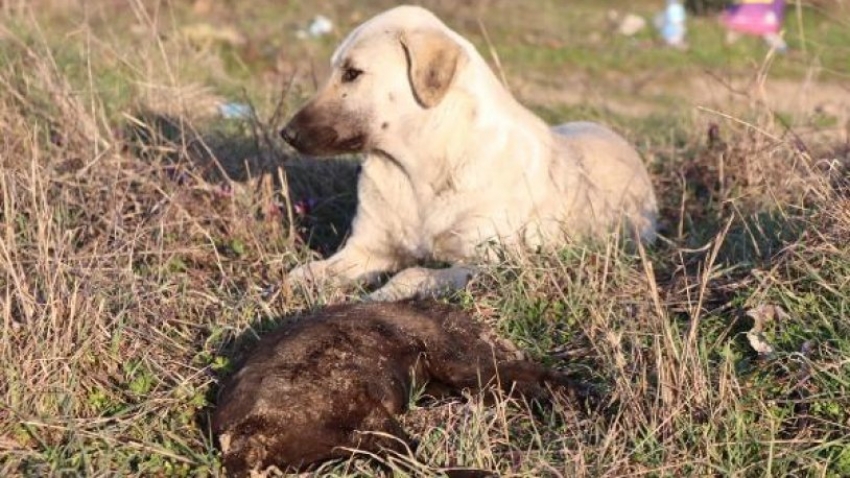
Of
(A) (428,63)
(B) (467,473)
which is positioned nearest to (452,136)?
(A) (428,63)

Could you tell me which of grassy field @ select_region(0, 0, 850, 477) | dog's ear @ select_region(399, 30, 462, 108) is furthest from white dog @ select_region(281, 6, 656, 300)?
grassy field @ select_region(0, 0, 850, 477)

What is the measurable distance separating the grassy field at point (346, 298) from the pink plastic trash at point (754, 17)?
7.20 meters

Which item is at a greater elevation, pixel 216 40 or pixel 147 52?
pixel 147 52

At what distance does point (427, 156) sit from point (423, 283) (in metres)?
0.59

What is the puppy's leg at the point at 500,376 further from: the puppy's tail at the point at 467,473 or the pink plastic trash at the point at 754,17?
the pink plastic trash at the point at 754,17

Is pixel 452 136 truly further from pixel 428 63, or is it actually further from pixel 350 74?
pixel 350 74

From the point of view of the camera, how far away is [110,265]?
4.52m

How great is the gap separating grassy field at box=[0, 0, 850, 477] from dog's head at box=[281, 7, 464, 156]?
0.42 meters

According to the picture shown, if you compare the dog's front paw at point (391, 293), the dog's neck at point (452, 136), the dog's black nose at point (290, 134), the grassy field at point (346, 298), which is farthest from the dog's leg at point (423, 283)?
the dog's black nose at point (290, 134)

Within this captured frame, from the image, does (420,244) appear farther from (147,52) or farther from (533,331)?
(147,52)

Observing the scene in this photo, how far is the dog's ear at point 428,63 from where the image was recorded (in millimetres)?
4812

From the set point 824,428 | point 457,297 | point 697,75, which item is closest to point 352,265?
point 457,297

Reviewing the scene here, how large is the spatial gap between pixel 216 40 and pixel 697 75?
4509mm

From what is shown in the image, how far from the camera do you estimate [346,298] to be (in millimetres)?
4566
